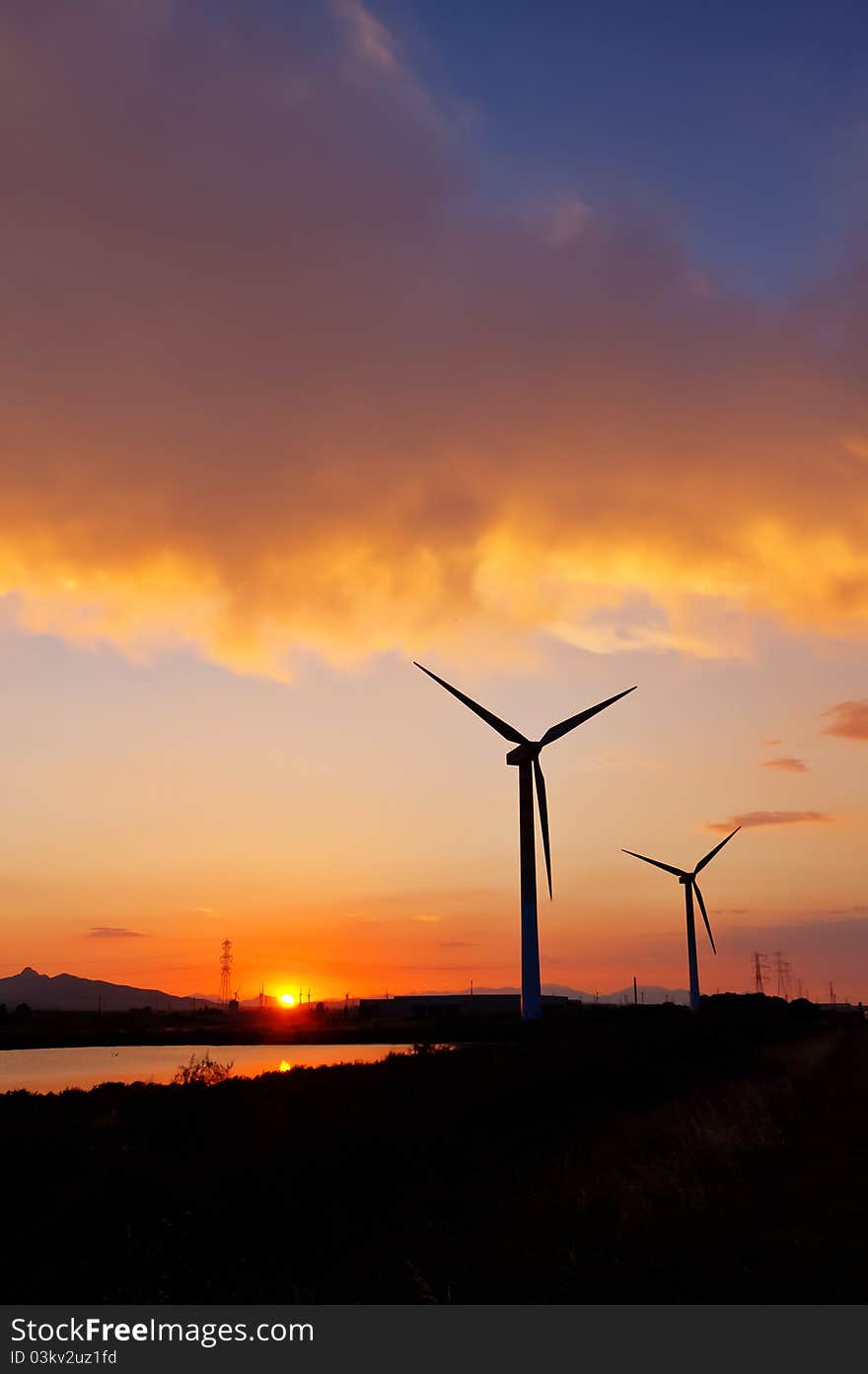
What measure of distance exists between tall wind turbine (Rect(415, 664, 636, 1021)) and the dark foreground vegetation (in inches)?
845

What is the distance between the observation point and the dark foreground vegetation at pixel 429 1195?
15734 mm

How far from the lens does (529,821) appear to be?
60625 millimetres

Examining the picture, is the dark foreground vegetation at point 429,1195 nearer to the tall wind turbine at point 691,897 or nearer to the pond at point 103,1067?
the pond at point 103,1067

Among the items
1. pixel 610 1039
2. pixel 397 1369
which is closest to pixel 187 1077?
pixel 610 1039

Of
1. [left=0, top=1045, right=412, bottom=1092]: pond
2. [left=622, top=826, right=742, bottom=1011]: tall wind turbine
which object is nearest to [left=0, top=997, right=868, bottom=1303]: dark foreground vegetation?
[left=0, top=1045, right=412, bottom=1092]: pond

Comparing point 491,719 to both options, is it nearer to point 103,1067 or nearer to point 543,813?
point 543,813

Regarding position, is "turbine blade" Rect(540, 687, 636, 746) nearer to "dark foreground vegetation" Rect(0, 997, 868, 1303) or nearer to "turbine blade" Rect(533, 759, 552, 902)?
"turbine blade" Rect(533, 759, 552, 902)

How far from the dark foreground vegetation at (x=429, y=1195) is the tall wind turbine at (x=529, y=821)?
21451 millimetres

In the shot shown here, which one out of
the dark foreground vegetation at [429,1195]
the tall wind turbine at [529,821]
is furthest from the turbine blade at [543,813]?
the dark foreground vegetation at [429,1195]

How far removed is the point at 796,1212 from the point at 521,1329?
745 cm

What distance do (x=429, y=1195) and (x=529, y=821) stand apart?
3974 centimetres

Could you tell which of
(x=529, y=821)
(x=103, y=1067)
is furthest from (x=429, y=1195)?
(x=103, y=1067)

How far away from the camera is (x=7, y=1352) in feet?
43.7

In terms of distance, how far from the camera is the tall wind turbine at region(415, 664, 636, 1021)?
2227 inches
